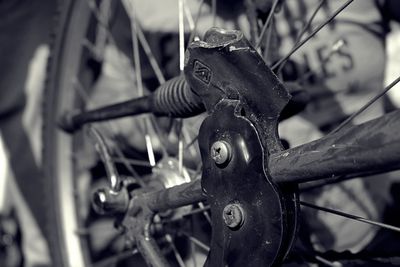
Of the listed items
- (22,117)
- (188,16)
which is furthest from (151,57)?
(22,117)

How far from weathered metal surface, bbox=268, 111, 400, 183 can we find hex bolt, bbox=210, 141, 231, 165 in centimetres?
5

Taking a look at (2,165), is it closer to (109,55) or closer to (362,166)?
(109,55)

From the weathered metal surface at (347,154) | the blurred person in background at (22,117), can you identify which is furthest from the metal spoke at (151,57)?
the weathered metal surface at (347,154)

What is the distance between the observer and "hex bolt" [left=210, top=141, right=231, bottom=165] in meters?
0.48

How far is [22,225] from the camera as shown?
4.13 ft

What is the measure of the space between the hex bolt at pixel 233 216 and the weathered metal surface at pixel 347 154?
2.1 inches

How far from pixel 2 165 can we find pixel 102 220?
337mm

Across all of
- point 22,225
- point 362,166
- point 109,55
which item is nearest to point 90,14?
point 109,55

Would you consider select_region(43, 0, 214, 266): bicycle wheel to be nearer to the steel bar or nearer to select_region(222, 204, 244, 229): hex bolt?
the steel bar

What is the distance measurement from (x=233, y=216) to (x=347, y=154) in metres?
0.14

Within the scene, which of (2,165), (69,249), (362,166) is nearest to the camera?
(362,166)

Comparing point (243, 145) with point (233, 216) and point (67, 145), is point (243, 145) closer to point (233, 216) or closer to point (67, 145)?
point (233, 216)

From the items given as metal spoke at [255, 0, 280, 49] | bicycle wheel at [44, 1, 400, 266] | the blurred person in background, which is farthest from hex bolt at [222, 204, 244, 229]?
the blurred person in background

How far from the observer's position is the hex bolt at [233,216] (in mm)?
475
